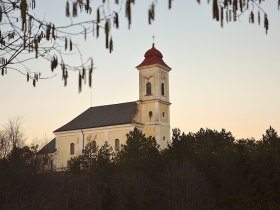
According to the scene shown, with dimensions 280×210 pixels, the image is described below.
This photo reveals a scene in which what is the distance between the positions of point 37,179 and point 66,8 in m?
38.6

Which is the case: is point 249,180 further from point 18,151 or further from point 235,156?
point 18,151

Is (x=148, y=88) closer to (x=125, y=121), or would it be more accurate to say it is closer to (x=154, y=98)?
(x=154, y=98)

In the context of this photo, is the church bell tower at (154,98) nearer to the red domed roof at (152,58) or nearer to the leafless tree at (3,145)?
the red domed roof at (152,58)

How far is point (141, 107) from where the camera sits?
61250 millimetres

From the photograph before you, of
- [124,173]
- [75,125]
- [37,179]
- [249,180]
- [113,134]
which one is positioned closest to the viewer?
[249,180]

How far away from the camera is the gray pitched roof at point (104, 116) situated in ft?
198

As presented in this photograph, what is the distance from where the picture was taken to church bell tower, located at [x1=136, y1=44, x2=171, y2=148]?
5978 centimetres

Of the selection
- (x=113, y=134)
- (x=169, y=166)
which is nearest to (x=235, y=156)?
(x=169, y=166)

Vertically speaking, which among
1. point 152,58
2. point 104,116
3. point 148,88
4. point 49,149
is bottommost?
point 49,149

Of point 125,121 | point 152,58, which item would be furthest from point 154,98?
point 152,58

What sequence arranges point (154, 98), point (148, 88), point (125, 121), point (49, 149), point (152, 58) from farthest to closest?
point (49, 149) → point (152, 58) → point (148, 88) → point (154, 98) → point (125, 121)

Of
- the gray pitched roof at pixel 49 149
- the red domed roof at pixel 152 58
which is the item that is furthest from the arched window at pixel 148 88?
the gray pitched roof at pixel 49 149

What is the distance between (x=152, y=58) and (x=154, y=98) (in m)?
5.97

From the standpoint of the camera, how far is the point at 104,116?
208 feet
